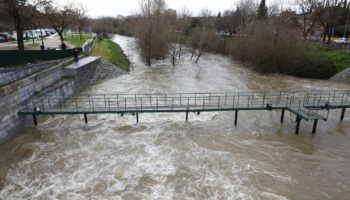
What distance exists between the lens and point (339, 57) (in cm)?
3172

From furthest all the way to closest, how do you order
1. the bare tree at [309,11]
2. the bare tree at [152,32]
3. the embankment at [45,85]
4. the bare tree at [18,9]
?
the bare tree at [309,11], the bare tree at [152,32], the bare tree at [18,9], the embankment at [45,85]

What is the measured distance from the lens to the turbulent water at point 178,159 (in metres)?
10.3

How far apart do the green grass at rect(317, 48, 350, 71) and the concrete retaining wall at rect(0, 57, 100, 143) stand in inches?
1035

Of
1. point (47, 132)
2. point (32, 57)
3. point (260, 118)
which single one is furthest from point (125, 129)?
point (32, 57)

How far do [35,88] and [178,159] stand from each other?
10.4 meters

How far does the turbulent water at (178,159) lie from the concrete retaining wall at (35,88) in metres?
0.80

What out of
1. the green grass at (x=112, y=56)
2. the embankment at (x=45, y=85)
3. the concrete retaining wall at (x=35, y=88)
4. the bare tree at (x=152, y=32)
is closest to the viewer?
the concrete retaining wall at (x=35, y=88)

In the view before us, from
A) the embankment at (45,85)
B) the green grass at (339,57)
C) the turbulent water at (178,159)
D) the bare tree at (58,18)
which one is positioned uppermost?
the bare tree at (58,18)

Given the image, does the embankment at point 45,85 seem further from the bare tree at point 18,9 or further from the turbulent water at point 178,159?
the bare tree at point 18,9

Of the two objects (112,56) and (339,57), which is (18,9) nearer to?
(112,56)

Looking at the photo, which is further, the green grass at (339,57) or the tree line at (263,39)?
the tree line at (263,39)

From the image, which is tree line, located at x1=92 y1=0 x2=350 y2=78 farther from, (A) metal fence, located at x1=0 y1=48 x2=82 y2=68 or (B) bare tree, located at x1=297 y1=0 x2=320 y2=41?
(A) metal fence, located at x1=0 y1=48 x2=82 y2=68

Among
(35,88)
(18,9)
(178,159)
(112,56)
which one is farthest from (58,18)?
(178,159)

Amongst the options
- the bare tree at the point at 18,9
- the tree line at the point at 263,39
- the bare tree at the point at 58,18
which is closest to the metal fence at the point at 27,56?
the bare tree at the point at 18,9
